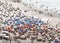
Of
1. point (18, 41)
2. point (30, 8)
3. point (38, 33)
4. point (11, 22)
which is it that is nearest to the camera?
point (18, 41)

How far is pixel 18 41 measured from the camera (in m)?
9.01

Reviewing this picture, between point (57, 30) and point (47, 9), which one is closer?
point (57, 30)

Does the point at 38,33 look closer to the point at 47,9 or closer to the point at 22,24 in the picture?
the point at 22,24

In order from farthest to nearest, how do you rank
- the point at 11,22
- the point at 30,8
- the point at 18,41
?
the point at 30,8 < the point at 11,22 < the point at 18,41

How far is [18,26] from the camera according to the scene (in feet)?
32.5

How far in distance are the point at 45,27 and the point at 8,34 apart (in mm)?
1689

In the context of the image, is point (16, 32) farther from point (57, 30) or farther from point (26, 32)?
point (57, 30)

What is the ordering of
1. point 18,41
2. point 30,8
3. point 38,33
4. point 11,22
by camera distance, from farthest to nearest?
point 30,8 < point 11,22 < point 38,33 < point 18,41

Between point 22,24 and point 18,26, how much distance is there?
13.1 inches

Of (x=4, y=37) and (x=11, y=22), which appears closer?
(x=4, y=37)

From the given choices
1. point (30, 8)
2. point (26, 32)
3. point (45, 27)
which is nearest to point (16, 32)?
point (26, 32)

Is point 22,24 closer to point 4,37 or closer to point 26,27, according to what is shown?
point 26,27

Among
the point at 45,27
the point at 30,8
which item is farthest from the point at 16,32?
the point at 30,8

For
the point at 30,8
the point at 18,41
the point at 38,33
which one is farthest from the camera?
the point at 30,8
